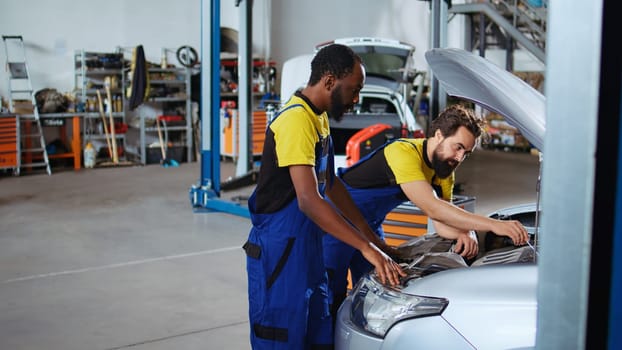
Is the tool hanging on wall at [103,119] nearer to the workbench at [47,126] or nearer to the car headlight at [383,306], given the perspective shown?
the workbench at [47,126]

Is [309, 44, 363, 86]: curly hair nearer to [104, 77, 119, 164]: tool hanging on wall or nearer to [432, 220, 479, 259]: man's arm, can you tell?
[432, 220, 479, 259]: man's arm

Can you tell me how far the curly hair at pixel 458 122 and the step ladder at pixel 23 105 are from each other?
31.5 feet

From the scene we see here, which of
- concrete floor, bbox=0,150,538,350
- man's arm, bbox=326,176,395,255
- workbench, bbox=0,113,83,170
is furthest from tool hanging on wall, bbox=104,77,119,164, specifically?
man's arm, bbox=326,176,395,255

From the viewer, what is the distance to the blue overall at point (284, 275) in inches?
104

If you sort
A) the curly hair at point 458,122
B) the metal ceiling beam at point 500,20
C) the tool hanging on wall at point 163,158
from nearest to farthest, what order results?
the curly hair at point 458,122, the tool hanging on wall at point 163,158, the metal ceiling beam at point 500,20

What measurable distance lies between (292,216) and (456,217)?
Result: 0.66m

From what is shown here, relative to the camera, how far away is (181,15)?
13.6 meters

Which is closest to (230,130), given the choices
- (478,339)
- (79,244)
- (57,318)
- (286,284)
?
(79,244)

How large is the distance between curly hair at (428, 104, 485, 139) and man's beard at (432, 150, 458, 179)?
0.40 ft

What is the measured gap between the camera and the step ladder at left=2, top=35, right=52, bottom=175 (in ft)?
37.7

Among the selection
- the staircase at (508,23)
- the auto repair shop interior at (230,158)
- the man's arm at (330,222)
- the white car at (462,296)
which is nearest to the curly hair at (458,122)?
the auto repair shop interior at (230,158)

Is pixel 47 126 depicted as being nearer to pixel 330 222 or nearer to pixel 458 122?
pixel 458 122

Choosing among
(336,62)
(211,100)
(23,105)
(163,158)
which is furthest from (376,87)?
(336,62)

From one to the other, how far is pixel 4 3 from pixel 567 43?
12.3 m
